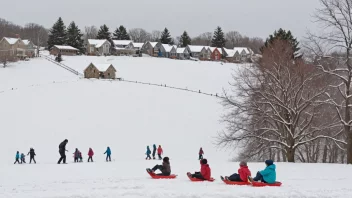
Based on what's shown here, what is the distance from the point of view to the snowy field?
13234 millimetres

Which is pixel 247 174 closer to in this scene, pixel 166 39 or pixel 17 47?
pixel 17 47

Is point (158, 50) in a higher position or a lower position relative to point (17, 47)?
higher

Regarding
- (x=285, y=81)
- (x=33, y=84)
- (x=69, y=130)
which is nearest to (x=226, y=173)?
(x=285, y=81)

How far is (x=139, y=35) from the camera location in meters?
193

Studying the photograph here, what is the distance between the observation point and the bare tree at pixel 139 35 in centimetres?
19038

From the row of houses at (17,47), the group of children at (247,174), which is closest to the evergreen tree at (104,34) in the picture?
the row of houses at (17,47)

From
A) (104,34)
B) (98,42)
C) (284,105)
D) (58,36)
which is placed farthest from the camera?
(104,34)

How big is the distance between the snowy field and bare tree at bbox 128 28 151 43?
91.2 m

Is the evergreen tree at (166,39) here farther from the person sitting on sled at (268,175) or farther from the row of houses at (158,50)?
the person sitting on sled at (268,175)

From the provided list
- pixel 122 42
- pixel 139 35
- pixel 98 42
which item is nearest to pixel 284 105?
pixel 98 42

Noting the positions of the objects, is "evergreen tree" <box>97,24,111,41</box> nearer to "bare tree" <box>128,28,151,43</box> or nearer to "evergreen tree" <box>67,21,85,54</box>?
"evergreen tree" <box>67,21,85,54</box>

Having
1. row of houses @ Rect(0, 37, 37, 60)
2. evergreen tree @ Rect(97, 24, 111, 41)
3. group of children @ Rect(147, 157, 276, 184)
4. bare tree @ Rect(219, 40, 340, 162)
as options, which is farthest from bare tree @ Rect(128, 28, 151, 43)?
group of children @ Rect(147, 157, 276, 184)

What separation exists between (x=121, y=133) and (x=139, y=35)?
153482mm

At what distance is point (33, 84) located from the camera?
67250 millimetres
